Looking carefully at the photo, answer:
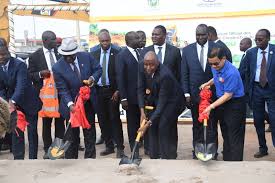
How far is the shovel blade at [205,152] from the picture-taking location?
4719 millimetres

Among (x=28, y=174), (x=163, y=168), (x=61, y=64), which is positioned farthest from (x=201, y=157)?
(x=61, y=64)

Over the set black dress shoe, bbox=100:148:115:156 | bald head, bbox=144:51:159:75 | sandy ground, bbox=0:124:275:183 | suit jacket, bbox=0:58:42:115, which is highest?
bald head, bbox=144:51:159:75

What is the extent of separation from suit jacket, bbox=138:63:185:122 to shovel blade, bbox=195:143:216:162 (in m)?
0.74

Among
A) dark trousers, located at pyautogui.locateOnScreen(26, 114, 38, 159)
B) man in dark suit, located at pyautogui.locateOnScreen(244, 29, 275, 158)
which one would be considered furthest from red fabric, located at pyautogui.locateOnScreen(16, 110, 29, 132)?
man in dark suit, located at pyautogui.locateOnScreen(244, 29, 275, 158)

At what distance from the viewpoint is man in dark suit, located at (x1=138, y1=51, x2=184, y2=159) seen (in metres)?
5.48

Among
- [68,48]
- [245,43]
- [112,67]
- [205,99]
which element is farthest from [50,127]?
[245,43]

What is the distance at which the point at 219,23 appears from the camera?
8.73 meters

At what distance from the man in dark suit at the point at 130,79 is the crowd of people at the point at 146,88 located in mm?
14

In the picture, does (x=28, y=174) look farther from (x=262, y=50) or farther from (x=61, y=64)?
(x=262, y=50)

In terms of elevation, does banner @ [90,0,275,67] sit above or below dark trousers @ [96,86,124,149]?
above

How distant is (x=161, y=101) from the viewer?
18.0ft

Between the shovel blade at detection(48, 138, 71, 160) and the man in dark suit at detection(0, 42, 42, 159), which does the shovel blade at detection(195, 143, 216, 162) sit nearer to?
the shovel blade at detection(48, 138, 71, 160)

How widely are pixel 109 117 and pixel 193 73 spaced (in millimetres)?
1740

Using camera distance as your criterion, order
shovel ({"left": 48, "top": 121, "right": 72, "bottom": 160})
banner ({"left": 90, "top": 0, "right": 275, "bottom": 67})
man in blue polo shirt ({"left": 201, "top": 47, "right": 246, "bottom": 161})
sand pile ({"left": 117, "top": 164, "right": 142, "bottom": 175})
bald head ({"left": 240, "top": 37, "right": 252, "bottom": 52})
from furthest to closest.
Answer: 1. banner ({"left": 90, "top": 0, "right": 275, "bottom": 67})
2. bald head ({"left": 240, "top": 37, "right": 252, "bottom": 52})
3. man in blue polo shirt ({"left": 201, "top": 47, "right": 246, "bottom": 161})
4. shovel ({"left": 48, "top": 121, "right": 72, "bottom": 160})
5. sand pile ({"left": 117, "top": 164, "right": 142, "bottom": 175})
